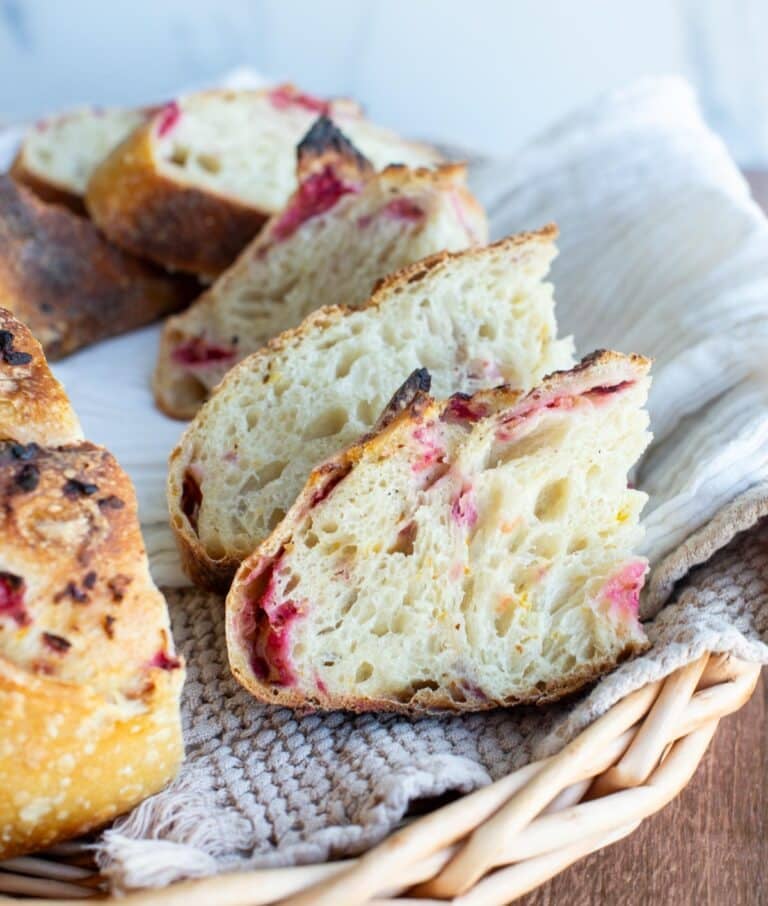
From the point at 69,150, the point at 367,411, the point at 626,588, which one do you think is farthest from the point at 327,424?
the point at 69,150

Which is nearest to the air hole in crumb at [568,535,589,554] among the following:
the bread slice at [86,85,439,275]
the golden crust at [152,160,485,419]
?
the golden crust at [152,160,485,419]

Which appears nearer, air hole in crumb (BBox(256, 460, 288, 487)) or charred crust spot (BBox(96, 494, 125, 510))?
charred crust spot (BBox(96, 494, 125, 510))

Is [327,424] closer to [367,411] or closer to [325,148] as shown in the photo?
[367,411]

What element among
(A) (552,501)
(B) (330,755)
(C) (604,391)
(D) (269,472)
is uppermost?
(C) (604,391)

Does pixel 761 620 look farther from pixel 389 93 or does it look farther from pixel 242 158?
pixel 389 93

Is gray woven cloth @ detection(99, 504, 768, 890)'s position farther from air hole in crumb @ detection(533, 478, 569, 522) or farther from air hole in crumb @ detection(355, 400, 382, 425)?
air hole in crumb @ detection(355, 400, 382, 425)

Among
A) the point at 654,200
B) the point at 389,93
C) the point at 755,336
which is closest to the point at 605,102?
the point at 654,200

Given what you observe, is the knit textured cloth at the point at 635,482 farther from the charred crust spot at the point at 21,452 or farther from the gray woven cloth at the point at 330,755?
the charred crust spot at the point at 21,452
